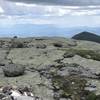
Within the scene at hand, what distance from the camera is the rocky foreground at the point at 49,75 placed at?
30031 mm

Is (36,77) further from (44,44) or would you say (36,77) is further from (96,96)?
(44,44)

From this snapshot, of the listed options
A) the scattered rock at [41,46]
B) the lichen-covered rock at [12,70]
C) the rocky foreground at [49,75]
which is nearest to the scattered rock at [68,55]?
the rocky foreground at [49,75]

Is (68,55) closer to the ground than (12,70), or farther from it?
farther from it

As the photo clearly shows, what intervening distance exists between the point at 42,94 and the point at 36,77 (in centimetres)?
399

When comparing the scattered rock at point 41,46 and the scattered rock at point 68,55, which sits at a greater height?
the scattered rock at point 68,55

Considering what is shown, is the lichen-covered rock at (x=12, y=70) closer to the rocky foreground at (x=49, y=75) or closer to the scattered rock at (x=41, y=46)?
the rocky foreground at (x=49, y=75)

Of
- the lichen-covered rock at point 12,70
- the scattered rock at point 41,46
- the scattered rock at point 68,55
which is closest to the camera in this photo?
the lichen-covered rock at point 12,70

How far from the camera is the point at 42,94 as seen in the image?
100ft

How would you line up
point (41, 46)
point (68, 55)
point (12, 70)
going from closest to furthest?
point (12, 70), point (68, 55), point (41, 46)

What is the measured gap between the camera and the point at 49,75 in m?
34.9

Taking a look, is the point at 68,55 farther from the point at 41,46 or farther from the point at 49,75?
the point at 41,46

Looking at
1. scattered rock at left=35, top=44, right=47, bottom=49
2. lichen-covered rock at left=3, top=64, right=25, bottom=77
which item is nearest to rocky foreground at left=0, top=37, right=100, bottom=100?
lichen-covered rock at left=3, top=64, right=25, bottom=77

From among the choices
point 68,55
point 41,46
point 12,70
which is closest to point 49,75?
point 12,70

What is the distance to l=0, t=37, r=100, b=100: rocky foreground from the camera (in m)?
30.0
